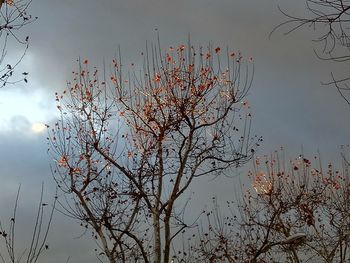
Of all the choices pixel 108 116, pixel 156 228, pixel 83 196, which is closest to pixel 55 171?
pixel 83 196

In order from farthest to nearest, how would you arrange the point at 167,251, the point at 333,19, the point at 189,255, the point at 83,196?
1. the point at 189,255
2. the point at 83,196
3. the point at 167,251
4. the point at 333,19

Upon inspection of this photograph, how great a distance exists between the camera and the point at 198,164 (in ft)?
51.8

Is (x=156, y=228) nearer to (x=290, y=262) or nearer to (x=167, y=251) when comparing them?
(x=167, y=251)

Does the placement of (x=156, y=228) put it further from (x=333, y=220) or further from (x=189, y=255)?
(x=333, y=220)

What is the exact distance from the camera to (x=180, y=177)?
592 inches

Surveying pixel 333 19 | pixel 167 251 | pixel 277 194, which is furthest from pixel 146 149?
pixel 333 19

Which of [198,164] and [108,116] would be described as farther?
[108,116]

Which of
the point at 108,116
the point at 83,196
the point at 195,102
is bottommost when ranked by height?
the point at 83,196

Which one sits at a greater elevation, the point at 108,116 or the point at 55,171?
the point at 108,116

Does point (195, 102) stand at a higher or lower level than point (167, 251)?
higher

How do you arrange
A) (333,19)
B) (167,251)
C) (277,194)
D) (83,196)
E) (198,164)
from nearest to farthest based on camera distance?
(333,19)
(167,251)
(198,164)
(83,196)
(277,194)

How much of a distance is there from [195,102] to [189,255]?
22.1ft

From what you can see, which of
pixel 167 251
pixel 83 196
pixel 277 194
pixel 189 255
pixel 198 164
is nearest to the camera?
pixel 167 251

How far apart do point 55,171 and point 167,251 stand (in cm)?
550
